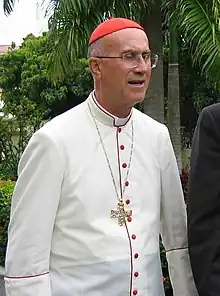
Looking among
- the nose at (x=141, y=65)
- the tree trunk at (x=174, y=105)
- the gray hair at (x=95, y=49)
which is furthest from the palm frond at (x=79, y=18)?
the nose at (x=141, y=65)

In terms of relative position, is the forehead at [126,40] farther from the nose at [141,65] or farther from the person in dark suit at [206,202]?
the person in dark suit at [206,202]

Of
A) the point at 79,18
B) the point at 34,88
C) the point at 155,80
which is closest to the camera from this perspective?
the point at 79,18

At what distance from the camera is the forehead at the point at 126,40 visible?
7.72 feet

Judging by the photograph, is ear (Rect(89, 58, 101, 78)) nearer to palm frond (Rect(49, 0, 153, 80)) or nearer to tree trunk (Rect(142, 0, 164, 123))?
palm frond (Rect(49, 0, 153, 80))

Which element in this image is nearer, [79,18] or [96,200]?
[96,200]

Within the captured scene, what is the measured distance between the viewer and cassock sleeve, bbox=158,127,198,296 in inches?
99.9

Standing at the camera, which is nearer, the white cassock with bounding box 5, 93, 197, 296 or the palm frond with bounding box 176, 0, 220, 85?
the white cassock with bounding box 5, 93, 197, 296

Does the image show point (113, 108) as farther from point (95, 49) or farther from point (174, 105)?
point (174, 105)

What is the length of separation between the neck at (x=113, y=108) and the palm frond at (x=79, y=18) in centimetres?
505

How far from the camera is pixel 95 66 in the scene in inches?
94.7

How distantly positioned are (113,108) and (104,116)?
6cm

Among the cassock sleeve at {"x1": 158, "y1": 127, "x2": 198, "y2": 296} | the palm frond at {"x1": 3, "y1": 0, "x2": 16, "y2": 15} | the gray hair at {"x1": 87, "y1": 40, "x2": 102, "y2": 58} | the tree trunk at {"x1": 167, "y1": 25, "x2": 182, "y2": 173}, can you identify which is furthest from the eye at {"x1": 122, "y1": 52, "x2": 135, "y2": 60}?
the palm frond at {"x1": 3, "y1": 0, "x2": 16, "y2": 15}

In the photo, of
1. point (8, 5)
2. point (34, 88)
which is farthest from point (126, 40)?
point (34, 88)

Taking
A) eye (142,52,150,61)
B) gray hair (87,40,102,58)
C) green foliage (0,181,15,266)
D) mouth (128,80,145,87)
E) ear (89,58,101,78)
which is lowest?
green foliage (0,181,15,266)
